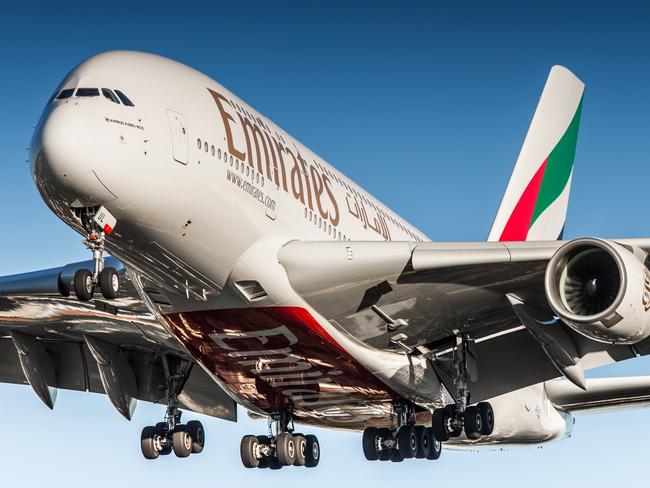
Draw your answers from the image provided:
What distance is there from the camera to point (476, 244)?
2008cm

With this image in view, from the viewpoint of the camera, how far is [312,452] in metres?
25.4

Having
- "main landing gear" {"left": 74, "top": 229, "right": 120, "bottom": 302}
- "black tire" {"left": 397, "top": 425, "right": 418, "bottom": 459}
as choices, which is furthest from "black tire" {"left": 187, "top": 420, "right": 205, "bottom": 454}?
"main landing gear" {"left": 74, "top": 229, "right": 120, "bottom": 302}

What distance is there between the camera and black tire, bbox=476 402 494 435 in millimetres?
24125

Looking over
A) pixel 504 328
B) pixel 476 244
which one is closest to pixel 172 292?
pixel 476 244

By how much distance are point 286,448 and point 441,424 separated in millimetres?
3437

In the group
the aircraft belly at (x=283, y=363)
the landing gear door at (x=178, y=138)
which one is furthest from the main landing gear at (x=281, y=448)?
the landing gear door at (x=178, y=138)

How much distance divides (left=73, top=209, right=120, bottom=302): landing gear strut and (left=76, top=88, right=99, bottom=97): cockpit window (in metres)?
1.77

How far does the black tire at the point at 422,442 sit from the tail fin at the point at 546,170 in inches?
271

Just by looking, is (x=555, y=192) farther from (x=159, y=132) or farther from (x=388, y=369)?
(x=159, y=132)

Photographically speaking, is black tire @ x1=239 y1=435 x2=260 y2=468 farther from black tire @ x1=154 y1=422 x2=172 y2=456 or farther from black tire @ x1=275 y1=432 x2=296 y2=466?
black tire @ x1=154 y1=422 x2=172 y2=456

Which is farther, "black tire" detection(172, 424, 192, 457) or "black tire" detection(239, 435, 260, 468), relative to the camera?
"black tire" detection(172, 424, 192, 457)

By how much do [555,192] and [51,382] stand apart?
15.1 meters

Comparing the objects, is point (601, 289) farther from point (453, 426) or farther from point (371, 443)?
point (371, 443)

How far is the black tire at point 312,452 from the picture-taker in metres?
25.3
